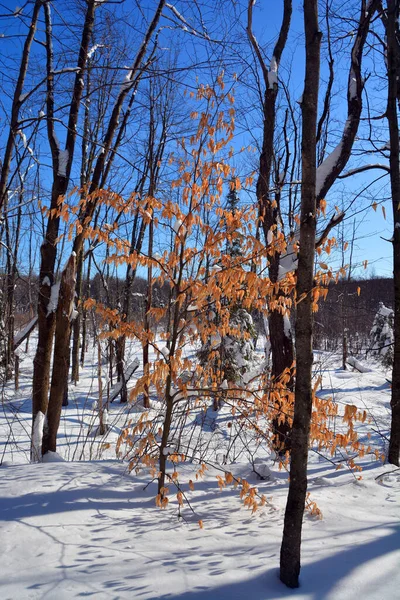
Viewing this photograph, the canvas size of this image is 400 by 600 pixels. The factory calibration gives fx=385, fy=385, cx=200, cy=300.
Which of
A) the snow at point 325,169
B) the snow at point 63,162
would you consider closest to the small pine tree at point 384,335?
the snow at point 325,169

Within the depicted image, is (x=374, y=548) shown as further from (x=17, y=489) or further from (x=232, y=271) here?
(x=17, y=489)

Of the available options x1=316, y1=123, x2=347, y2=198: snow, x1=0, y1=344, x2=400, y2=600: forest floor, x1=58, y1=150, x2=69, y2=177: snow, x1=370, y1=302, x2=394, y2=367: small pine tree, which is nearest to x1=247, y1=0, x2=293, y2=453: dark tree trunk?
x1=316, y1=123, x2=347, y2=198: snow

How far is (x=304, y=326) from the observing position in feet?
7.59

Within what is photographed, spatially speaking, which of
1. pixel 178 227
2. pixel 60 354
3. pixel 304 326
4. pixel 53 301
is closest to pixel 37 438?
pixel 60 354

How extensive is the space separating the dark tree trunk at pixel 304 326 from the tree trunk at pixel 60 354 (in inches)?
138

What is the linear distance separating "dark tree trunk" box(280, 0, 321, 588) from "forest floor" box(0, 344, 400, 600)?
0.31 meters

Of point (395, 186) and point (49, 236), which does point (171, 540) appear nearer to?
point (49, 236)

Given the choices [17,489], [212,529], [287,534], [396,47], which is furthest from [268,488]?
[396,47]

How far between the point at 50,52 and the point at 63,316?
150 inches

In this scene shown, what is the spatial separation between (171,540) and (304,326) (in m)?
1.77

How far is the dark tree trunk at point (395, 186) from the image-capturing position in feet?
17.4

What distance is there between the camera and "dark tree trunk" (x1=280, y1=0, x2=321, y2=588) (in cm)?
220

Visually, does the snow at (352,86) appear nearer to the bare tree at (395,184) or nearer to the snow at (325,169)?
the bare tree at (395,184)

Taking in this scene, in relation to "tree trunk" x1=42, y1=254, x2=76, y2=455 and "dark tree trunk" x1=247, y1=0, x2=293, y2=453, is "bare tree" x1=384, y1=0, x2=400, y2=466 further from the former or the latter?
"tree trunk" x1=42, y1=254, x2=76, y2=455
